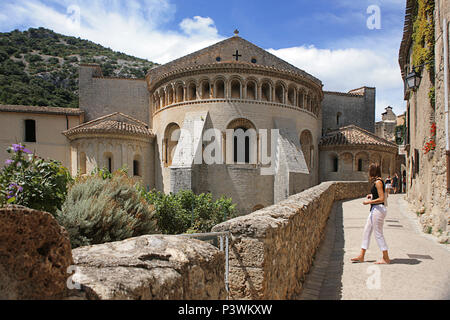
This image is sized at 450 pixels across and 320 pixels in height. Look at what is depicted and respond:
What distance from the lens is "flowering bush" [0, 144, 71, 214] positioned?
5.95m

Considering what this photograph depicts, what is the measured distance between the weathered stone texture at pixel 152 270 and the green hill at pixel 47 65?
41047mm

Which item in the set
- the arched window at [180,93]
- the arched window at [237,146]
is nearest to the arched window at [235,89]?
the arched window at [237,146]

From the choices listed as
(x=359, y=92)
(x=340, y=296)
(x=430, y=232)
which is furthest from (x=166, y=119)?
(x=359, y=92)

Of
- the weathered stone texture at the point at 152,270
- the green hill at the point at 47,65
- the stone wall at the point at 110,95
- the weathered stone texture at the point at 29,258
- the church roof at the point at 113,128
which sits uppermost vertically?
the green hill at the point at 47,65

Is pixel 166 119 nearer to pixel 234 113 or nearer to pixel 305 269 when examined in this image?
pixel 234 113

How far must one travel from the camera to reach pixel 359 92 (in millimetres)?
32219

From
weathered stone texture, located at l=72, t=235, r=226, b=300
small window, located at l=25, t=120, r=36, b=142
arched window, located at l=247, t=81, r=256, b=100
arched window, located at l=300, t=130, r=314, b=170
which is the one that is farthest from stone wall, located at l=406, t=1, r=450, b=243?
small window, located at l=25, t=120, r=36, b=142

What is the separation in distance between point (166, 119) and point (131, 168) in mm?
4032

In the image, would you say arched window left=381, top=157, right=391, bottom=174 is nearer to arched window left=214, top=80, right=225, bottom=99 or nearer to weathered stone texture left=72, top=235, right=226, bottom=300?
arched window left=214, top=80, right=225, bottom=99

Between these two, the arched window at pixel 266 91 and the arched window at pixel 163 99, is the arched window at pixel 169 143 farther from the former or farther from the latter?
the arched window at pixel 266 91

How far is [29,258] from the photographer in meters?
1.52

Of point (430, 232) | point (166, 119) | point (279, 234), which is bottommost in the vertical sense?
point (430, 232)

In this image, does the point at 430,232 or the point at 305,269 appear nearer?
the point at 305,269

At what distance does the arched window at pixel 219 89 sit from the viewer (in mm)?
19031
